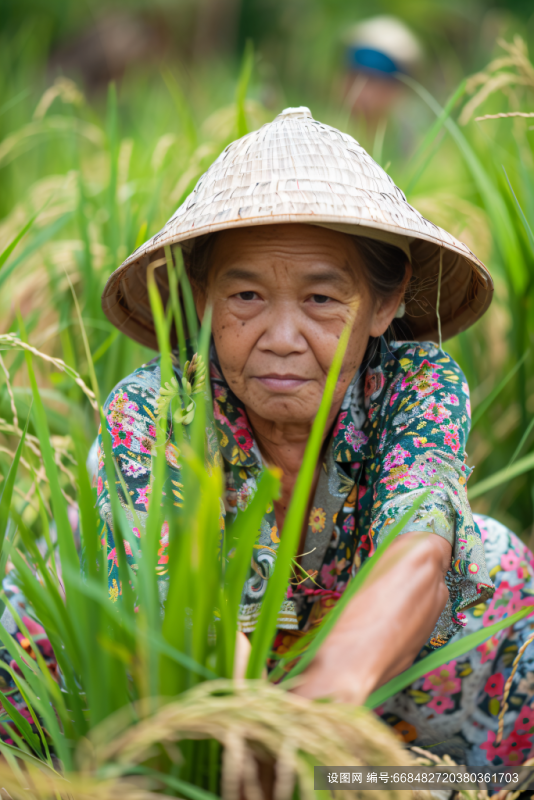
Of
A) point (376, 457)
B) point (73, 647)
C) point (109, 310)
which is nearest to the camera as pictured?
point (73, 647)

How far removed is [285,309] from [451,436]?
0.38m

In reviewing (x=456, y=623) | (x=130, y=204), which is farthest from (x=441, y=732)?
(x=130, y=204)

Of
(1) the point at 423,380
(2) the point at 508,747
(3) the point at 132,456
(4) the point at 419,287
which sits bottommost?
(2) the point at 508,747

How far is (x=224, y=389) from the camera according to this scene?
1417mm

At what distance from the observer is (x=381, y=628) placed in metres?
0.85

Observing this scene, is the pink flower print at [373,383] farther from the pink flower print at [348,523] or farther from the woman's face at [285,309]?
the pink flower print at [348,523]

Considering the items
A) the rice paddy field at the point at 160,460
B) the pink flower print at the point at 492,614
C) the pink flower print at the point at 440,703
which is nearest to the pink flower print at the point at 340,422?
the rice paddy field at the point at 160,460

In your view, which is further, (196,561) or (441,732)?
(441,732)

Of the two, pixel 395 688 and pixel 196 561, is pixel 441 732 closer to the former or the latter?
pixel 395 688

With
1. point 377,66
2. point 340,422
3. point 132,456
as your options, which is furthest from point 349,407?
point 377,66

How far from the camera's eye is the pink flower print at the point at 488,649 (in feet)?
4.93

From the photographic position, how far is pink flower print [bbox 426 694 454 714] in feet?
5.00

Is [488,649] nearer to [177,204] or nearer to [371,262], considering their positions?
[371,262]

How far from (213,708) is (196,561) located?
163mm
